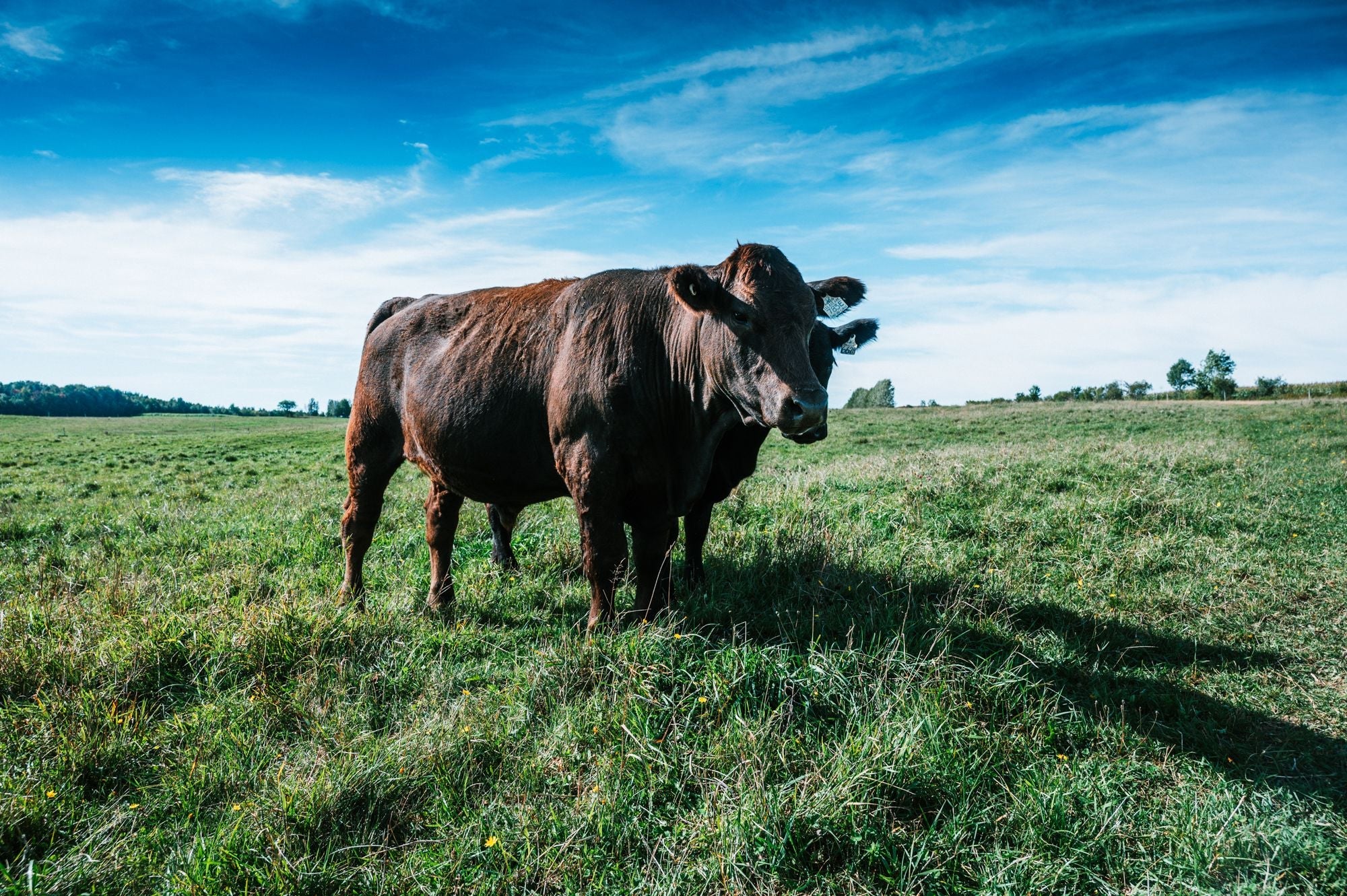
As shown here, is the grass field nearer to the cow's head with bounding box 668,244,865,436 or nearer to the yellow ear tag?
the cow's head with bounding box 668,244,865,436

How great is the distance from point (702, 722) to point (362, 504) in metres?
4.06

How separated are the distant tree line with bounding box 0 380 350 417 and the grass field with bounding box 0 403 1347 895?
309ft

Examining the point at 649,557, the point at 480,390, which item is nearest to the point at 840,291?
the point at 649,557

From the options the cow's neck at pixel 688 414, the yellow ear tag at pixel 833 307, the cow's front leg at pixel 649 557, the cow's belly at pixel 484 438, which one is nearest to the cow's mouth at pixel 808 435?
the cow's neck at pixel 688 414

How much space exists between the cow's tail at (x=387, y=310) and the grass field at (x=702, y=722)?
8.01 ft

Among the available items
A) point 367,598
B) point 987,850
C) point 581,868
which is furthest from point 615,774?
point 367,598

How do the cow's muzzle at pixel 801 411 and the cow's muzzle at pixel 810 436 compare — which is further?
the cow's muzzle at pixel 810 436

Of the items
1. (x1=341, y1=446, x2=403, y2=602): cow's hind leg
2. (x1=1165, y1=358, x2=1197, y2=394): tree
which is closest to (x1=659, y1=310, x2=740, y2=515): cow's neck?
(x1=341, y1=446, x2=403, y2=602): cow's hind leg

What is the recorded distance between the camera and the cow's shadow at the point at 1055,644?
4008 millimetres

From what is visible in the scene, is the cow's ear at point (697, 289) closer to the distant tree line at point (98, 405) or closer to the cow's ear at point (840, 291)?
the cow's ear at point (840, 291)

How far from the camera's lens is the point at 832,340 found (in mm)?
6246

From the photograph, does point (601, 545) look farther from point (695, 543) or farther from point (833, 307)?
point (833, 307)

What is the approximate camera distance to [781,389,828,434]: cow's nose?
3857 millimetres

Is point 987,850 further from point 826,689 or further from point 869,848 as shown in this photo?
point 826,689
